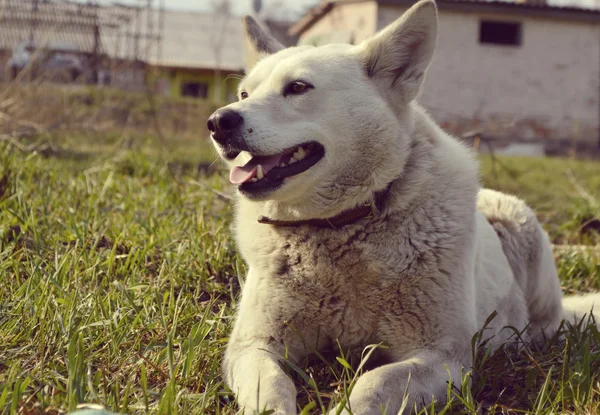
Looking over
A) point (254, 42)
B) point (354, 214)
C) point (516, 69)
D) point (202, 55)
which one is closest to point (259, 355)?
point (354, 214)

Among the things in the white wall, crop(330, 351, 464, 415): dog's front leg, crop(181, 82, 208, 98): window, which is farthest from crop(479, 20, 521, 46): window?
crop(330, 351, 464, 415): dog's front leg

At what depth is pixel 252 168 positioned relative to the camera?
7.84ft

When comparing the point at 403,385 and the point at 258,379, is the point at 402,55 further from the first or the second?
the point at 258,379

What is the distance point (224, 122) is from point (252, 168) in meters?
0.21

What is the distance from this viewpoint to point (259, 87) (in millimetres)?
2619

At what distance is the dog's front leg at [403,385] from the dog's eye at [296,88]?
1076mm

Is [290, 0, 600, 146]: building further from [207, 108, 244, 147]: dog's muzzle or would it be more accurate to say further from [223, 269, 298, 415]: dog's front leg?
[223, 269, 298, 415]: dog's front leg

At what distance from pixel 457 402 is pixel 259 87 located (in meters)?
1.42

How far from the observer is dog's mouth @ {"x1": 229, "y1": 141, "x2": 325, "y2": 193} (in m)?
2.33

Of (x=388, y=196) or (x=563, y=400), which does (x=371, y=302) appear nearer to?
(x=388, y=196)

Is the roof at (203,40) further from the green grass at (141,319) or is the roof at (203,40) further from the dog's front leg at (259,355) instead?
the dog's front leg at (259,355)

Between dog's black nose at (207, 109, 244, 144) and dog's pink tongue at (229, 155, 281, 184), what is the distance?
15 cm

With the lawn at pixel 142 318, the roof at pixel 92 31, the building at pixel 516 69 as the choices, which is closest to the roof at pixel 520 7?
the building at pixel 516 69

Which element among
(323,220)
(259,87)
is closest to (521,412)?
(323,220)
